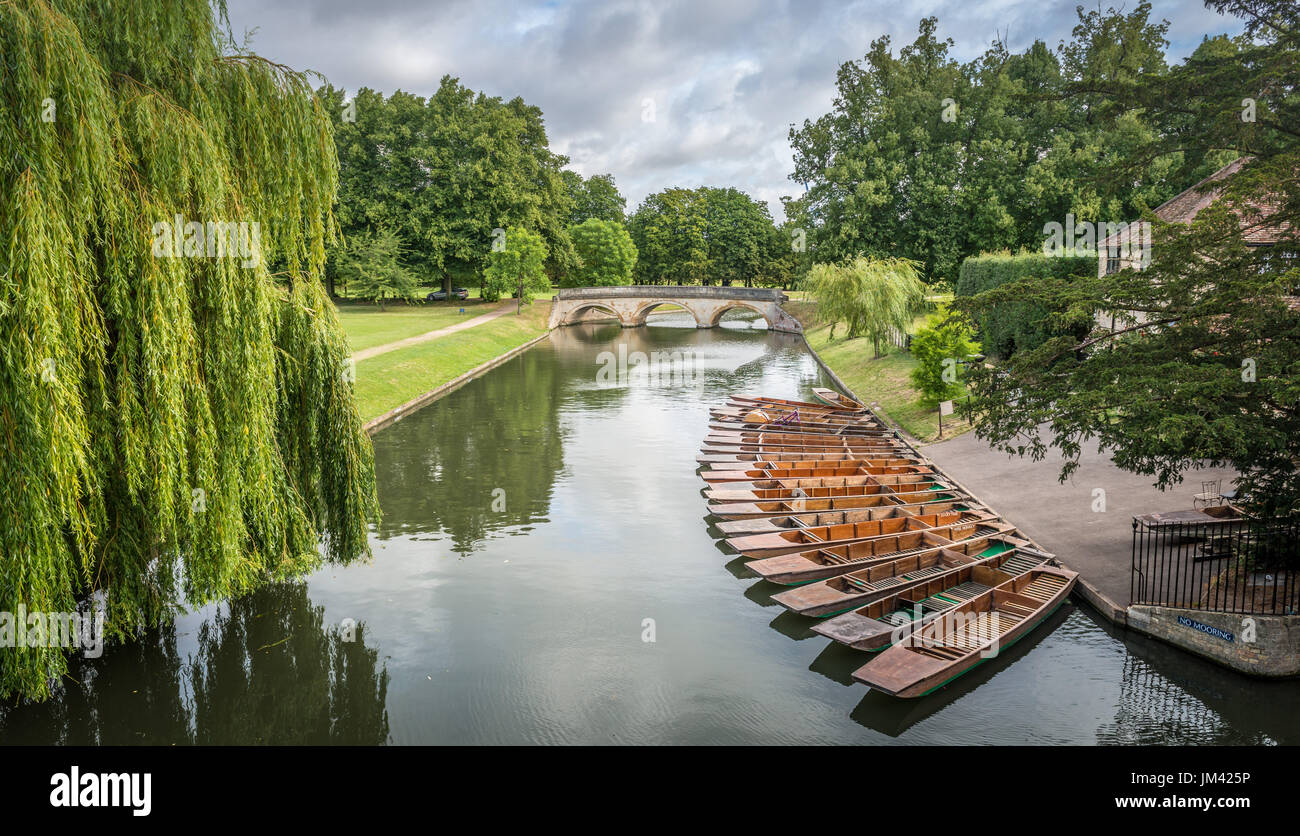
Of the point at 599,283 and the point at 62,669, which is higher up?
the point at 599,283

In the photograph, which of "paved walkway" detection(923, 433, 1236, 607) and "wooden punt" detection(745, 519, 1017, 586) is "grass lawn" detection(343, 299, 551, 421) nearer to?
"wooden punt" detection(745, 519, 1017, 586)

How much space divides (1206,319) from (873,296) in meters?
27.0

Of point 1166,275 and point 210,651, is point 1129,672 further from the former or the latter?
point 210,651

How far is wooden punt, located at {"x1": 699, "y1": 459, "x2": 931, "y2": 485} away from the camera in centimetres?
1923

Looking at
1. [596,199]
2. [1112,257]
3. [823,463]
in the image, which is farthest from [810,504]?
[596,199]

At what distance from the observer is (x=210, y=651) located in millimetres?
11289

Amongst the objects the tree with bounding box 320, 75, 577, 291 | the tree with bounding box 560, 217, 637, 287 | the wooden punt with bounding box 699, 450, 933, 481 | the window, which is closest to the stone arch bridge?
the tree with bounding box 560, 217, 637, 287

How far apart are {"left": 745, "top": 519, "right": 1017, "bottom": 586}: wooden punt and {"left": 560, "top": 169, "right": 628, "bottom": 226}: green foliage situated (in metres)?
74.1

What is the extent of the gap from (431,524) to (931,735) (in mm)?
11456

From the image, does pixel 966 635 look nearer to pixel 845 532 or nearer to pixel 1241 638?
pixel 1241 638

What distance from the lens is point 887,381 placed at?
33.7 meters

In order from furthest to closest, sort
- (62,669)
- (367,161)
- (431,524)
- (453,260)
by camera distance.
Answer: (453,260), (367,161), (431,524), (62,669)

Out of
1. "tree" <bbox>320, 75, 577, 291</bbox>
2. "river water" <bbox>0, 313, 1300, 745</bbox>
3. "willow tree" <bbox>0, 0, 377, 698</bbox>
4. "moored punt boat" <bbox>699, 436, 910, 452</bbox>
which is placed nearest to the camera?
"willow tree" <bbox>0, 0, 377, 698</bbox>
